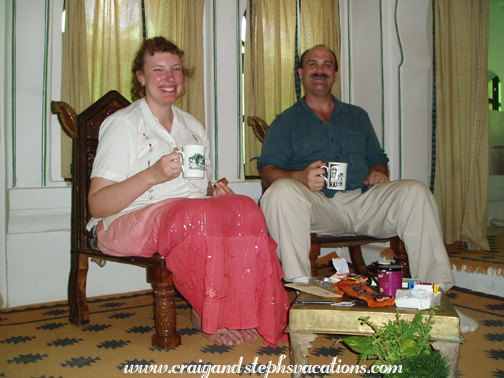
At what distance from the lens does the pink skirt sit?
1.51 meters

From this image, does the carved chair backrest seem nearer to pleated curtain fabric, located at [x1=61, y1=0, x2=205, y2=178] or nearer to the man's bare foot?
pleated curtain fabric, located at [x1=61, y1=0, x2=205, y2=178]

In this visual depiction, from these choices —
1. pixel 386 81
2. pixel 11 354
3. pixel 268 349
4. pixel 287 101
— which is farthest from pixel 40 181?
pixel 386 81

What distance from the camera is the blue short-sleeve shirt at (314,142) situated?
7.58ft

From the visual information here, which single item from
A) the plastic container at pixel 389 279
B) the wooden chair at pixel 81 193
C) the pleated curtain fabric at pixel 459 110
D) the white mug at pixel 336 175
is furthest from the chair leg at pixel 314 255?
the pleated curtain fabric at pixel 459 110

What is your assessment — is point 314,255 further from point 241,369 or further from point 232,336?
point 241,369

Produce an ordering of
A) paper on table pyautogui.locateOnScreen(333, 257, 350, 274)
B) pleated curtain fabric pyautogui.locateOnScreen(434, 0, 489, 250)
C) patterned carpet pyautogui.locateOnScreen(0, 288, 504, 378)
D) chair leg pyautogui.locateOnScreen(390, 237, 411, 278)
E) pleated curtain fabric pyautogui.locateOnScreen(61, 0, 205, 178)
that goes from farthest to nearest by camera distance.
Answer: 1. pleated curtain fabric pyautogui.locateOnScreen(434, 0, 489, 250)
2. pleated curtain fabric pyautogui.locateOnScreen(61, 0, 205, 178)
3. chair leg pyautogui.locateOnScreen(390, 237, 411, 278)
4. paper on table pyautogui.locateOnScreen(333, 257, 350, 274)
5. patterned carpet pyautogui.locateOnScreen(0, 288, 504, 378)

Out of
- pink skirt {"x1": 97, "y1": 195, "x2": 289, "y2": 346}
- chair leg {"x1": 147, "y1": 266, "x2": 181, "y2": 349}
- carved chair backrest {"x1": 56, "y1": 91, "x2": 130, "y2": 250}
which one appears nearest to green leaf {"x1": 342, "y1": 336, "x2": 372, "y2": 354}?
pink skirt {"x1": 97, "y1": 195, "x2": 289, "y2": 346}

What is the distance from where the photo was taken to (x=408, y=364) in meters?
1.08

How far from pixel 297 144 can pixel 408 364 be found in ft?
4.75

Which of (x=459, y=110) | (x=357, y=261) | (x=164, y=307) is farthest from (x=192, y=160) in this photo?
(x=459, y=110)

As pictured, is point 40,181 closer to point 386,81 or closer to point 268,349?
point 268,349

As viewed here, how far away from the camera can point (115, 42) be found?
99.8 inches

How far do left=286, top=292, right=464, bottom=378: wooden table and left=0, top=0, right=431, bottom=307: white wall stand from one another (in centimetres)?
161

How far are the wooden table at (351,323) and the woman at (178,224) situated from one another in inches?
11.5
